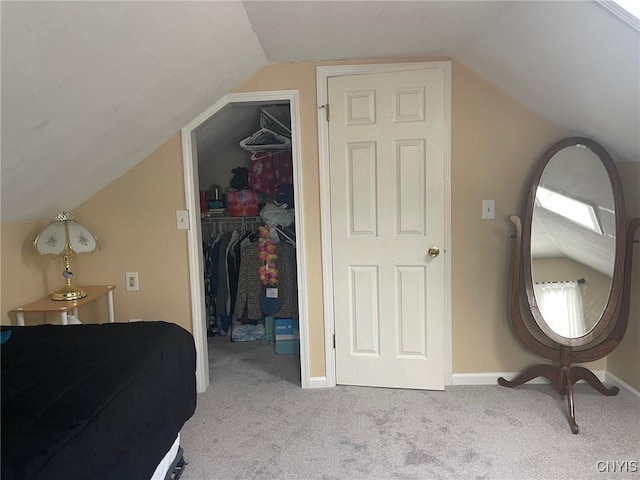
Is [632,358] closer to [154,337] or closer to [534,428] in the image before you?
[534,428]

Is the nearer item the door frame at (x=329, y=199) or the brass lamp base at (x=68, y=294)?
the brass lamp base at (x=68, y=294)

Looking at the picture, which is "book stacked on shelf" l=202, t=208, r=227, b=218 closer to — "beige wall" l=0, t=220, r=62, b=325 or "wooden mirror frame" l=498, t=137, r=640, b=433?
"beige wall" l=0, t=220, r=62, b=325

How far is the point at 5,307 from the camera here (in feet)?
7.25

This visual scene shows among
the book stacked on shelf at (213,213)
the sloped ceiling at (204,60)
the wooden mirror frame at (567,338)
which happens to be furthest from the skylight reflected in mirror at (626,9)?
the book stacked on shelf at (213,213)

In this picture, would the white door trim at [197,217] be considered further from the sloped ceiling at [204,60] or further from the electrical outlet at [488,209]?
the electrical outlet at [488,209]

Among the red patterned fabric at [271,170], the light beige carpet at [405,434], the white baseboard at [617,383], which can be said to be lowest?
the light beige carpet at [405,434]

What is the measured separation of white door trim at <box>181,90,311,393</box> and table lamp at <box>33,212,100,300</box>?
23.5 inches

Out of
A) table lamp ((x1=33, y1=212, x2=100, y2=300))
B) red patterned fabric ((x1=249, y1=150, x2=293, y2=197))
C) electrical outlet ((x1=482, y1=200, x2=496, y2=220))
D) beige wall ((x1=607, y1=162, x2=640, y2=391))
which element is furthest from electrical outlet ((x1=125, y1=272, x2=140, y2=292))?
beige wall ((x1=607, y1=162, x2=640, y2=391))

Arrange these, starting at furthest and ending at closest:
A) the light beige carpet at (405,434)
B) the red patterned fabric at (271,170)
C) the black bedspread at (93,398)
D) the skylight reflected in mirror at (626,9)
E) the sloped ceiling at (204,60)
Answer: the red patterned fabric at (271,170) → the light beige carpet at (405,434) → the skylight reflected in mirror at (626,9) → the sloped ceiling at (204,60) → the black bedspread at (93,398)

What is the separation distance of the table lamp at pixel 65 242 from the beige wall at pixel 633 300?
10.3 ft

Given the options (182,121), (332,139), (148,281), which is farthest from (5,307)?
(332,139)

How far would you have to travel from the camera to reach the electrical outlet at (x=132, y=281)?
277 centimetres

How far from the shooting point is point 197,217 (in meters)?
2.77

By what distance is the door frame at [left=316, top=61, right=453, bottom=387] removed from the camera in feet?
8.46
